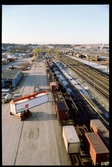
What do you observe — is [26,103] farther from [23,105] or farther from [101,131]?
[101,131]

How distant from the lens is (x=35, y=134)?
8.49m

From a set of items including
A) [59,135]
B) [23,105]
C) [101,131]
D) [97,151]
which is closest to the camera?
[97,151]

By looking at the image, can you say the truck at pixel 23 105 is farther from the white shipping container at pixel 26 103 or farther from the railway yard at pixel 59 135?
the railway yard at pixel 59 135

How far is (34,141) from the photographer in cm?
789

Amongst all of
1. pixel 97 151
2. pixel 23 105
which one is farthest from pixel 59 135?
pixel 23 105

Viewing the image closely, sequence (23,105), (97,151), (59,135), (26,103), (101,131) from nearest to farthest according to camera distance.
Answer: (97,151) → (101,131) → (59,135) → (23,105) → (26,103)

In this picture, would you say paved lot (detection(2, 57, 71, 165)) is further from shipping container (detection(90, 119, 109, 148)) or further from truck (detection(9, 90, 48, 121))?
shipping container (detection(90, 119, 109, 148))

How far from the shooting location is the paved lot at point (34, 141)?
667cm

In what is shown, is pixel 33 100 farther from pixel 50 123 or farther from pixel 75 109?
pixel 75 109

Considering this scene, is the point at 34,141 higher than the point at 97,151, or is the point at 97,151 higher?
the point at 97,151

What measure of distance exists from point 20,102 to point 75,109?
3.75 m

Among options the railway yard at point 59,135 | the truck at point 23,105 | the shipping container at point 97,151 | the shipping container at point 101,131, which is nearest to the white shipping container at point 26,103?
the truck at point 23,105

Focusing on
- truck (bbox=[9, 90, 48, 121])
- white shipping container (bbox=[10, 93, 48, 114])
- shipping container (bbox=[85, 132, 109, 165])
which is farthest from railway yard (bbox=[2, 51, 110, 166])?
white shipping container (bbox=[10, 93, 48, 114])
